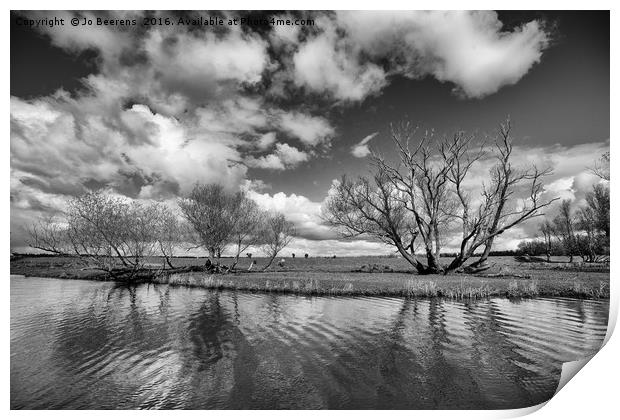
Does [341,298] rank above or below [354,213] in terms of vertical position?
below

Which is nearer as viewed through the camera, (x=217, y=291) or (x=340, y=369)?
(x=340, y=369)

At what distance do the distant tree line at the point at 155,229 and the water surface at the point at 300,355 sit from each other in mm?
6173

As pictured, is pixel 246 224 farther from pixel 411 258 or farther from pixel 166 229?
pixel 411 258

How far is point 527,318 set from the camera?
1158 centimetres

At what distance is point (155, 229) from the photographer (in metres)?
24.7

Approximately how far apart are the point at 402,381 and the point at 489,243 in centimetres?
2041

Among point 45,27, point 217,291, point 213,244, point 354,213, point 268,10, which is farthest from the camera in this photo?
point 213,244

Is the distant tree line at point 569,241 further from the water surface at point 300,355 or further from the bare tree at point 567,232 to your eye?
the water surface at point 300,355

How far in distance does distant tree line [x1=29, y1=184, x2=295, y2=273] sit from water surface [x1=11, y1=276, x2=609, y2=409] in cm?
617

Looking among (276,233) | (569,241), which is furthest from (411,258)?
Answer: (569,241)

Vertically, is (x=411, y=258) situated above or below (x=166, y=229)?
below

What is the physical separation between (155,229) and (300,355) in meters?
20.1
